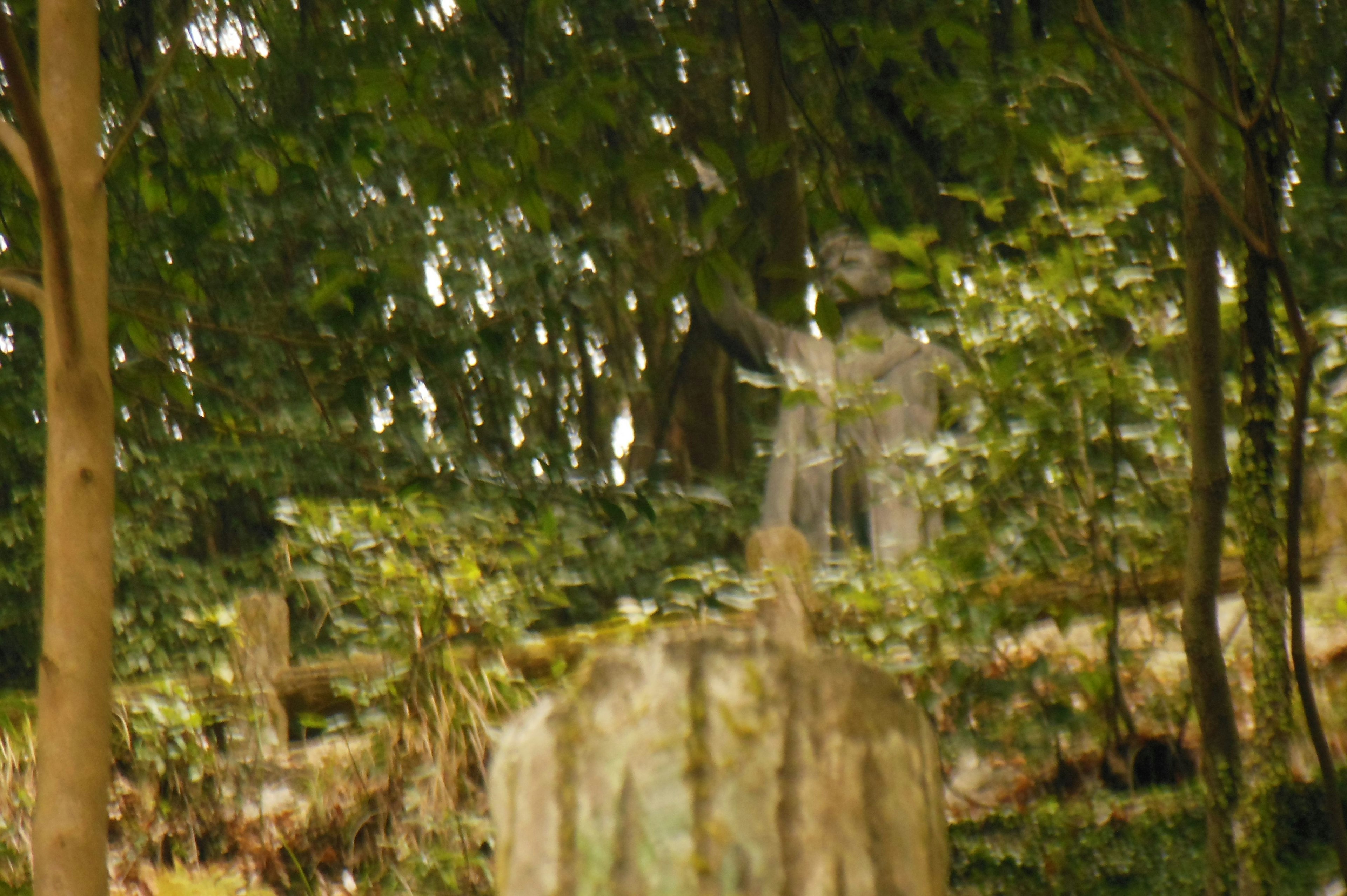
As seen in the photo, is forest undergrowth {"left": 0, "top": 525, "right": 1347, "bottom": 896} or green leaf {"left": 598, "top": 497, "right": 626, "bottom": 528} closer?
green leaf {"left": 598, "top": 497, "right": 626, "bottom": 528}

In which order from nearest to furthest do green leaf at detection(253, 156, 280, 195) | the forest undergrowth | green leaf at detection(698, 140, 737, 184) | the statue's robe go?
1. green leaf at detection(698, 140, 737, 184)
2. green leaf at detection(253, 156, 280, 195)
3. the forest undergrowth
4. the statue's robe

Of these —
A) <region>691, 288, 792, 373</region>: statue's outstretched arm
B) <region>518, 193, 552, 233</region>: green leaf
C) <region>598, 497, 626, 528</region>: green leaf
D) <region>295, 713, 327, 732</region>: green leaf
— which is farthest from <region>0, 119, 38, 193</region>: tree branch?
<region>691, 288, 792, 373</region>: statue's outstretched arm

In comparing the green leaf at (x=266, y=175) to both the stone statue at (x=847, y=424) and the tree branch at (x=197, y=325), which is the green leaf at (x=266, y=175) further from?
the stone statue at (x=847, y=424)

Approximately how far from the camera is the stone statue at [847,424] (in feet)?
19.3

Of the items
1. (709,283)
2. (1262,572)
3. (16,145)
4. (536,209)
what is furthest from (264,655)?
(1262,572)

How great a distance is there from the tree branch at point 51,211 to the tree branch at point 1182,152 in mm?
1861

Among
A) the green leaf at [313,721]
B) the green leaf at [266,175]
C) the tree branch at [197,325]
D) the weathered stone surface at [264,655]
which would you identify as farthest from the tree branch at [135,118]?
the weathered stone surface at [264,655]

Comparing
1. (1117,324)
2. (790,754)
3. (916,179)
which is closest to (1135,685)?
(1117,324)

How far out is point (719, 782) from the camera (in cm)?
93

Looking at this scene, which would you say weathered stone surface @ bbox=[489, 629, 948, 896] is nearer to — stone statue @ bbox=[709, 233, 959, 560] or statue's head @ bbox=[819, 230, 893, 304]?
stone statue @ bbox=[709, 233, 959, 560]

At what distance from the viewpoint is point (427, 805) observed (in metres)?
5.40

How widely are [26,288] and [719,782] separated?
2330mm

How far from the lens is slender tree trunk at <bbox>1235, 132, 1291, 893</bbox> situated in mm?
2662

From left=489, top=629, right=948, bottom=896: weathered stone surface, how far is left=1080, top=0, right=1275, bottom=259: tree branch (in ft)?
5.58
